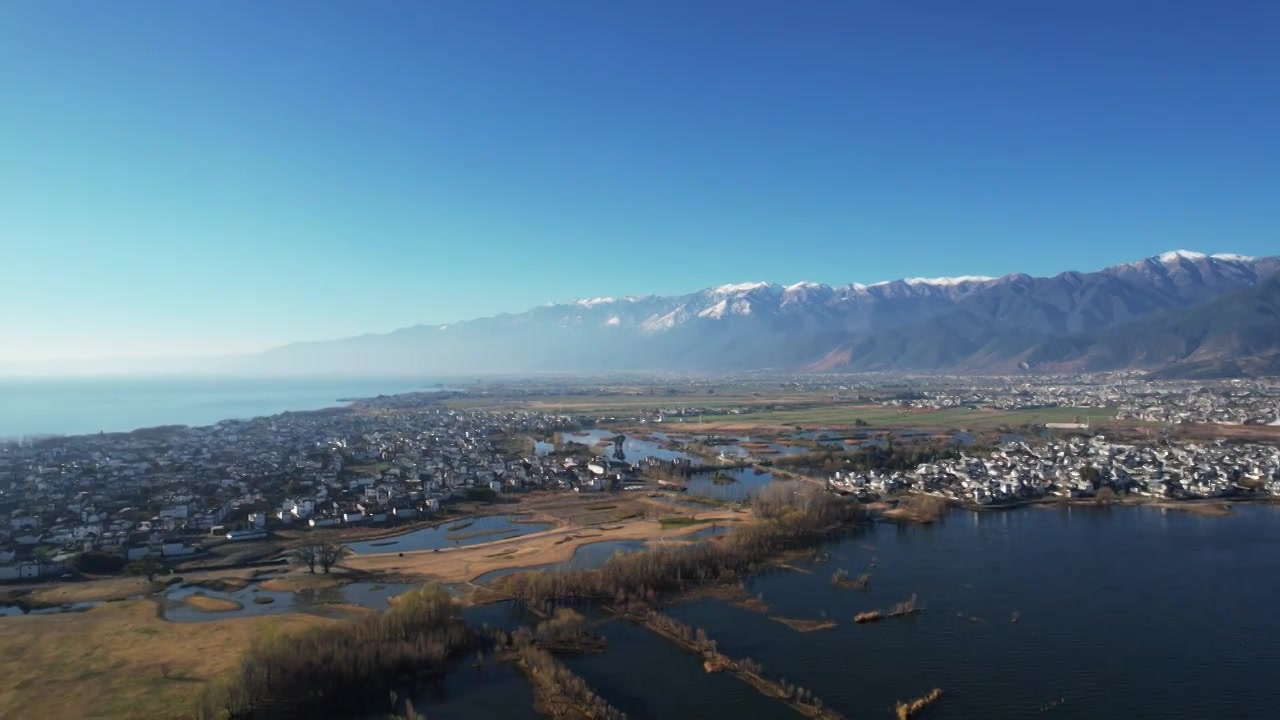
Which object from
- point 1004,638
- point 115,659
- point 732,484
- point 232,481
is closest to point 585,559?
point 1004,638

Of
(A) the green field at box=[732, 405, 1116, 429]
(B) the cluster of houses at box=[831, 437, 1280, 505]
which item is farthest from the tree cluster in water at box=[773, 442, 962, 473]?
(A) the green field at box=[732, 405, 1116, 429]

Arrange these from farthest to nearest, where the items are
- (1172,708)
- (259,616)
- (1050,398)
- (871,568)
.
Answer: (1050,398) < (871,568) < (259,616) < (1172,708)

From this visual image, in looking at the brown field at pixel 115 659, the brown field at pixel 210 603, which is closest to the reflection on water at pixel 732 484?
the brown field at pixel 210 603

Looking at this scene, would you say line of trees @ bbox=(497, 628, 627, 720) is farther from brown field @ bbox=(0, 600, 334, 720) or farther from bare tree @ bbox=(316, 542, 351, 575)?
bare tree @ bbox=(316, 542, 351, 575)

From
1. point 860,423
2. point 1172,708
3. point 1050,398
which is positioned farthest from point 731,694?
point 1050,398

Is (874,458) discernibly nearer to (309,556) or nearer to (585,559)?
(585,559)

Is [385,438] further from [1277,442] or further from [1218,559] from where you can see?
[1277,442]
